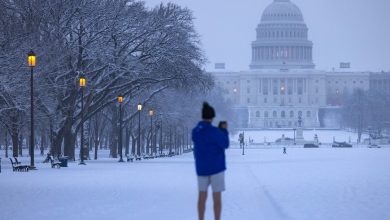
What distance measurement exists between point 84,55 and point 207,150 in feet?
127

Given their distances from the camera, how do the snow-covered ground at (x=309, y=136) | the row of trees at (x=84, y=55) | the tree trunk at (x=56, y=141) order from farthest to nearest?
the snow-covered ground at (x=309, y=136) → the tree trunk at (x=56, y=141) → the row of trees at (x=84, y=55)

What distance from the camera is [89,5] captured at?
51531 millimetres

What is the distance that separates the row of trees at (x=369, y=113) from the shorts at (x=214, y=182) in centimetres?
14820

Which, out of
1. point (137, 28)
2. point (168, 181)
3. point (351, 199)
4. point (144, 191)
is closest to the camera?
point (351, 199)

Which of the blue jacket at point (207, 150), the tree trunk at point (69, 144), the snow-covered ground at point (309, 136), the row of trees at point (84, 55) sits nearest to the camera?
the blue jacket at point (207, 150)

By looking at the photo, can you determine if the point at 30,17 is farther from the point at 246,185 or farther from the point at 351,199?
the point at 351,199

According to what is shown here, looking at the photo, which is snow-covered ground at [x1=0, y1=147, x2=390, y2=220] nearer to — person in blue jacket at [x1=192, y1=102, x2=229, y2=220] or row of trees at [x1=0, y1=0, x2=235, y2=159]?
person in blue jacket at [x1=192, y1=102, x2=229, y2=220]

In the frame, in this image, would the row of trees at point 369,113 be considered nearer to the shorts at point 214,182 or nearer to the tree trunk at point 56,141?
the tree trunk at point 56,141

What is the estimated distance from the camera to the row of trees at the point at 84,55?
4719cm

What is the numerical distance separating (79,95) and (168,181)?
2660cm

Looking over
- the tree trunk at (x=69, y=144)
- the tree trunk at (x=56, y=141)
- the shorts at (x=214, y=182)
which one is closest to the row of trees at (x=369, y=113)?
the tree trunk at (x=69, y=144)

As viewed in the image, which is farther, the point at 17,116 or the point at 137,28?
the point at 137,28

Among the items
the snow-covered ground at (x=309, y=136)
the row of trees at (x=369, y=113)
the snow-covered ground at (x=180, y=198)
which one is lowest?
the snow-covered ground at (x=180, y=198)

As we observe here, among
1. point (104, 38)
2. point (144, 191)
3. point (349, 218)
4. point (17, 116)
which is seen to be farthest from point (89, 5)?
point (349, 218)
